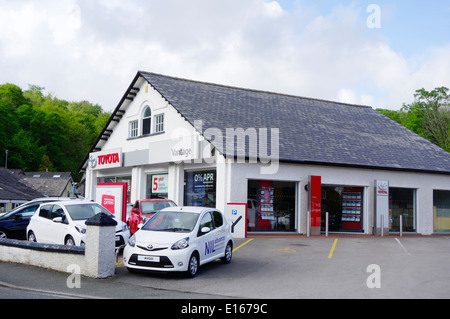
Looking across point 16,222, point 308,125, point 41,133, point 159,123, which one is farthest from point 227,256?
point 41,133

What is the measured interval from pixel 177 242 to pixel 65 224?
4.89 metres

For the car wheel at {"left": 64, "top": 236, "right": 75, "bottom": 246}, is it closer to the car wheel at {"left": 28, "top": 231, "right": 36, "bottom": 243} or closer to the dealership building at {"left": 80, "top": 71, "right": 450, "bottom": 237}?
the car wheel at {"left": 28, "top": 231, "right": 36, "bottom": 243}

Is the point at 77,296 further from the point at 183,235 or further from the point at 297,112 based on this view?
the point at 297,112

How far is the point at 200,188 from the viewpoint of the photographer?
23688mm

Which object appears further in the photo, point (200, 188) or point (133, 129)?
point (133, 129)

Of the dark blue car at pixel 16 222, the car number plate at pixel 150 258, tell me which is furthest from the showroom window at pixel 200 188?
the car number plate at pixel 150 258

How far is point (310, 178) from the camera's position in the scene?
22391 mm

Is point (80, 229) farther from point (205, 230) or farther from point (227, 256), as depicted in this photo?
point (227, 256)

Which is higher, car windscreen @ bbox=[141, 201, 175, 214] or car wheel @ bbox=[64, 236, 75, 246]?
car windscreen @ bbox=[141, 201, 175, 214]

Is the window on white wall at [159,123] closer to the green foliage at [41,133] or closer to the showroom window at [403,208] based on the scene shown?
the showroom window at [403,208]

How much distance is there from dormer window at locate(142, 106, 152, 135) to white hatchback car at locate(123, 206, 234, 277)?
→ 591 inches

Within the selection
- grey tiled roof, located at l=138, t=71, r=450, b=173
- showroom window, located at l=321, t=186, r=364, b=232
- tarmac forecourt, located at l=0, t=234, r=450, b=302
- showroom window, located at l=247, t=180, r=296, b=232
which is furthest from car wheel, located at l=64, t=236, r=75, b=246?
showroom window, located at l=321, t=186, r=364, b=232

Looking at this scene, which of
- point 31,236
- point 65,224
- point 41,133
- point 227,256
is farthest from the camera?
point 41,133

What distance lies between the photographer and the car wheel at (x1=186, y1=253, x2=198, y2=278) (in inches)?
453
